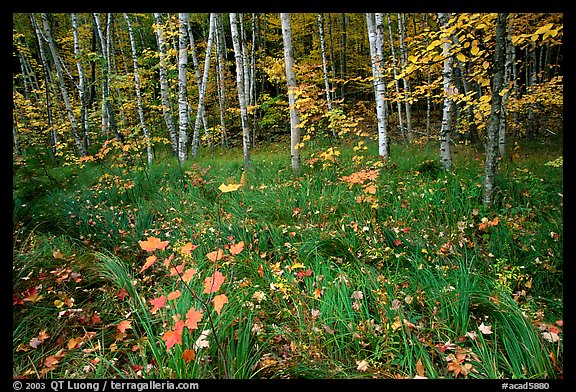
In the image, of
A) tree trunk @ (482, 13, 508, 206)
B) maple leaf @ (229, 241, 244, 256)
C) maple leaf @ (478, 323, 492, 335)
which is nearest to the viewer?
maple leaf @ (229, 241, 244, 256)

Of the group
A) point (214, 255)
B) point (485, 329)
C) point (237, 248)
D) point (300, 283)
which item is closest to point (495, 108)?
point (485, 329)

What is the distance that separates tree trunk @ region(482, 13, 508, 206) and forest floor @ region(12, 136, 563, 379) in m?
0.24

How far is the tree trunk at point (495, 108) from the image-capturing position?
2.96 metres

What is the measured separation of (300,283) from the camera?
2.65 m

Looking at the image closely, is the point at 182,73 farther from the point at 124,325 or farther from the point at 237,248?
the point at 237,248

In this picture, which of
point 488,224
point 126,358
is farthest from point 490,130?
point 126,358

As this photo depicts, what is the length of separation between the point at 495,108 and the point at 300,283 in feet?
10.1

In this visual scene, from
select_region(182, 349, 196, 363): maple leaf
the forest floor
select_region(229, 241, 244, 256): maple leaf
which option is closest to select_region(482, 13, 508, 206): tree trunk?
the forest floor

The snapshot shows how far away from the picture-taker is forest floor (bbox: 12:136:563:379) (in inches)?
68.8

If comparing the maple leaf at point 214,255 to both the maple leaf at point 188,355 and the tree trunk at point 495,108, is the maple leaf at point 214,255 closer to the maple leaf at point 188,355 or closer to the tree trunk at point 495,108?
the maple leaf at point 188,355

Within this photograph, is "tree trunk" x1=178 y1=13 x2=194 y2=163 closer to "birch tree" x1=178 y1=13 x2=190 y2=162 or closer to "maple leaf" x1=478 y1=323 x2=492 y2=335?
"birch tree" x1=178 y1=13 x2=190 y2=162

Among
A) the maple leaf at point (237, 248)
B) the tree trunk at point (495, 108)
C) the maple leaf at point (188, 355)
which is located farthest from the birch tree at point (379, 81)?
the maple leaf at point (188, 355)
